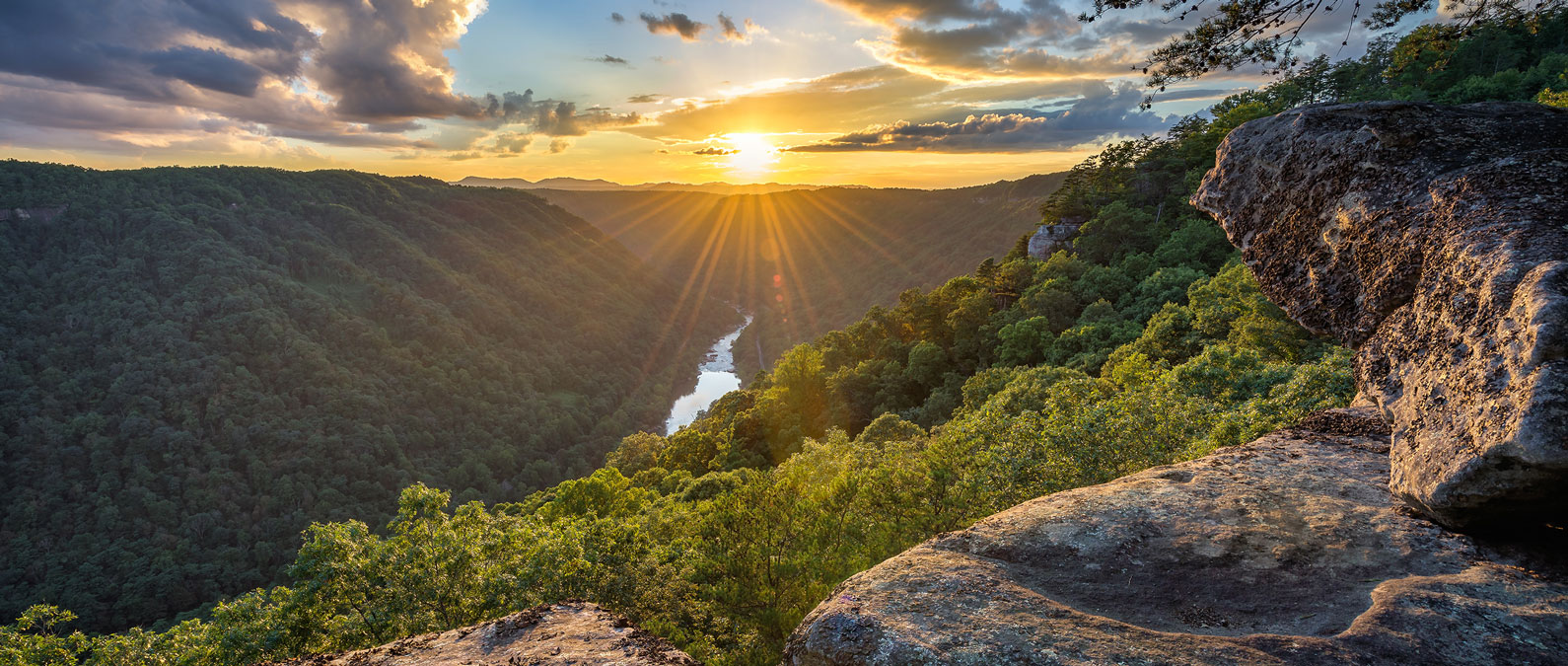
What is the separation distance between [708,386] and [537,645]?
159967 millimetres

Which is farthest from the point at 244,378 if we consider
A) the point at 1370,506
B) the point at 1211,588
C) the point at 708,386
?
the point at 1370,506

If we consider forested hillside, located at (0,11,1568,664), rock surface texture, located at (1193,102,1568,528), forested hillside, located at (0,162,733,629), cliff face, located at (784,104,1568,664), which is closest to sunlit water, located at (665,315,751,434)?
forested hillside, located at (0,162,733,629)

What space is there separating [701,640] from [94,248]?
20545cm

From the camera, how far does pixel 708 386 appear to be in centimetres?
16575

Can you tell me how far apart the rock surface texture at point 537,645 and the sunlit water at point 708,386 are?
122 meters

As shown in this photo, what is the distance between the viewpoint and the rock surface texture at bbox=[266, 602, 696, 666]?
671cm

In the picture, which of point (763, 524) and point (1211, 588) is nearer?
point (1211, 588)

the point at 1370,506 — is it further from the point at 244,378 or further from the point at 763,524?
the point at 244,378

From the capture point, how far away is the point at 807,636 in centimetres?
535

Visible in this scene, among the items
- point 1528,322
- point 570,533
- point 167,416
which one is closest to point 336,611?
point 570,533

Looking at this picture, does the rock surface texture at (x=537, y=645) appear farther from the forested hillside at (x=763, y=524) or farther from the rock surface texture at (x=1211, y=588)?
the forested hillside at (x=763, y=524)

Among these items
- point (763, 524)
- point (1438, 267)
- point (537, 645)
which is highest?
point (1438, 267)

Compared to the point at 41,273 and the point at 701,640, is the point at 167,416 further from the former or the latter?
the point at 701,640

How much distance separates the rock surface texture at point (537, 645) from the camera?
6.71 metres
